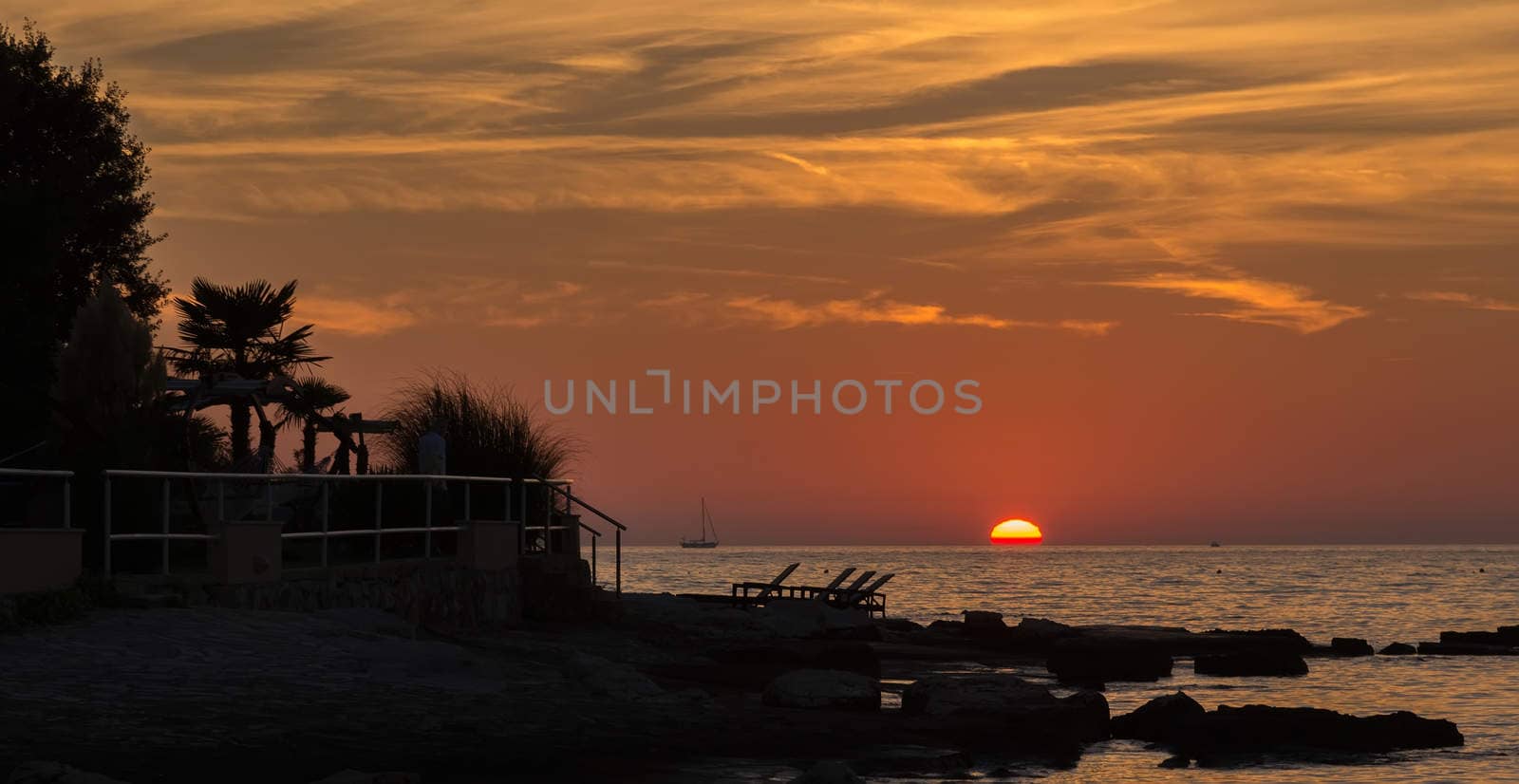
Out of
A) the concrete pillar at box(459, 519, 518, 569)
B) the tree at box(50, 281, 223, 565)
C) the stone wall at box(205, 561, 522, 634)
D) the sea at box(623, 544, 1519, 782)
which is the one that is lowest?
the sea at box(623, 544, 1519, 782)

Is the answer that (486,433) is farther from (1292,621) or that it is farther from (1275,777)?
(1292,621)

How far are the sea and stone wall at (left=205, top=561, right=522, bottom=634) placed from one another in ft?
25.0

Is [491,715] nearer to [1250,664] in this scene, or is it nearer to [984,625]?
[1250,664]

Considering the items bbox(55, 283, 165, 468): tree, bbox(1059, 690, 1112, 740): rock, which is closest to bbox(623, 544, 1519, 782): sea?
bbox(1059, 690, 1112, 740): rock

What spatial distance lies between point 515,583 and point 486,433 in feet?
20.1

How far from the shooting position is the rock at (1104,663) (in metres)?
34.3

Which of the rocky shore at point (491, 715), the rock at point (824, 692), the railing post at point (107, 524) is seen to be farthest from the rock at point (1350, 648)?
the railing post at point (107, 524)

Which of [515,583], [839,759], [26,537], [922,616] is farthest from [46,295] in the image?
[922,616]

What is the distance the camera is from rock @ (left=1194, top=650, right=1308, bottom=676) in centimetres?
3878

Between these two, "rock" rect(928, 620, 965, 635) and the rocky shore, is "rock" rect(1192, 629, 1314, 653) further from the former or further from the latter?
the rocky shore

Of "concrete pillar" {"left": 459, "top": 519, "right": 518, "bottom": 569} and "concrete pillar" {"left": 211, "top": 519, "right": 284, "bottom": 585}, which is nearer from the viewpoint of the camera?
"concrete pillar" {"left": 211, "top": 519, "right": 284, "bottom": 585}

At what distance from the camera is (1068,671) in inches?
1350

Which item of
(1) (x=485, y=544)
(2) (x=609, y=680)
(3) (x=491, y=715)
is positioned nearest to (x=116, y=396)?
(1) (x=485, y=544)

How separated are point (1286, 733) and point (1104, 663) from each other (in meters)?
13.0
